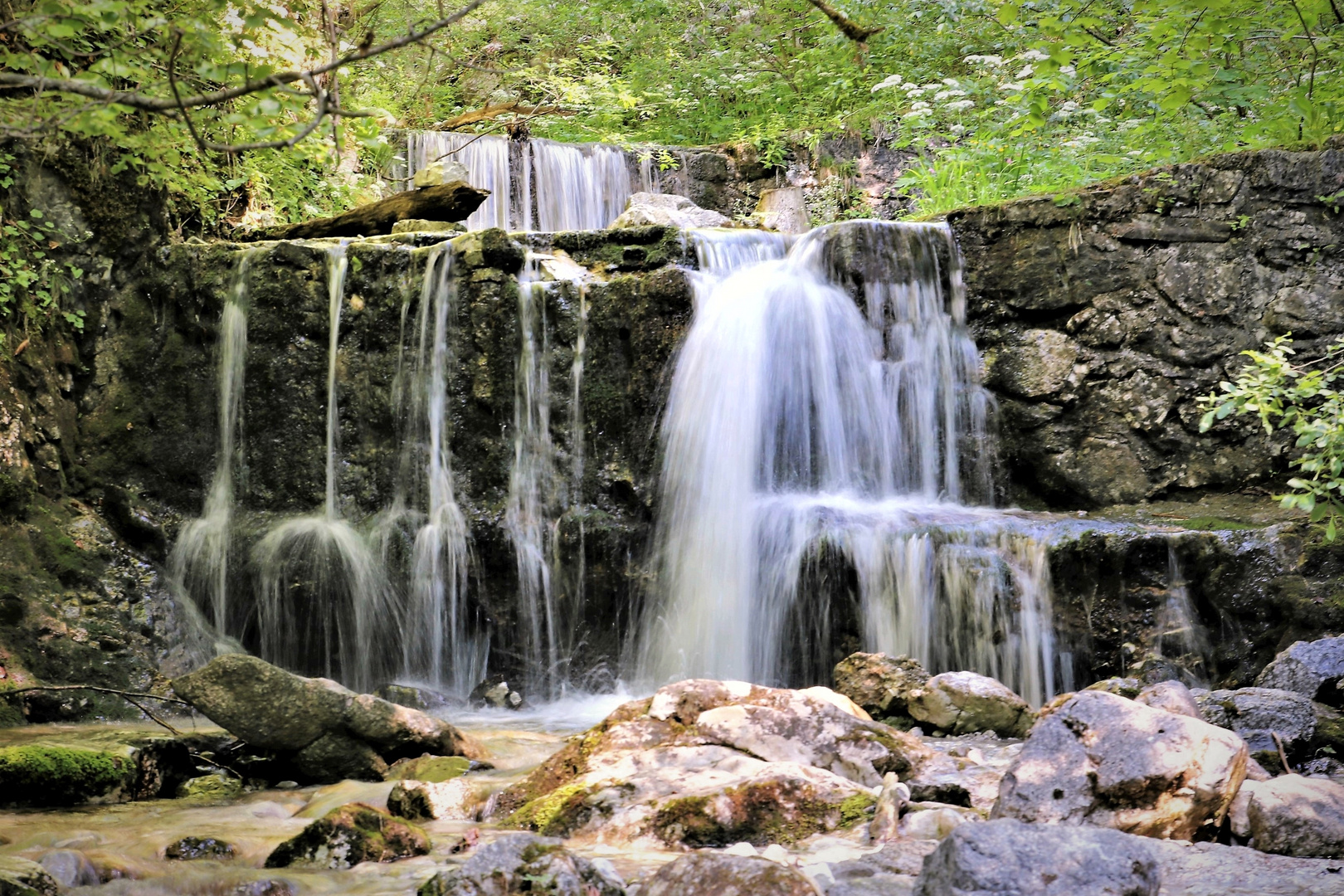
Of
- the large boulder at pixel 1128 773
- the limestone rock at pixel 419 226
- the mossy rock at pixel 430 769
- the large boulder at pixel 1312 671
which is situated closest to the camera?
the large boulder at pixel 1128 773

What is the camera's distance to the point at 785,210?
12727 millimetres

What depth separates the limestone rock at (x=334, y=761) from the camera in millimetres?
4887

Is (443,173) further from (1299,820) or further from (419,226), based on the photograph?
(1299,820)

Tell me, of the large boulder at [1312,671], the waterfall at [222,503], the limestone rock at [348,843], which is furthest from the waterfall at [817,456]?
the limestone rock at [348,843]

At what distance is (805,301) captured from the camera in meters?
8.48

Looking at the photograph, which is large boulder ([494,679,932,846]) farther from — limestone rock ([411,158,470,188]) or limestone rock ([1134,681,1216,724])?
limestone rock ([411,158,470,188])

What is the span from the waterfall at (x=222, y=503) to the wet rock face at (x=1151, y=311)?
6139 mm

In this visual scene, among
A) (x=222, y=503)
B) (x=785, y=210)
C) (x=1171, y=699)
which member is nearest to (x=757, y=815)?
(x=1171, y=699)

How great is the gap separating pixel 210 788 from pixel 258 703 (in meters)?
0.44

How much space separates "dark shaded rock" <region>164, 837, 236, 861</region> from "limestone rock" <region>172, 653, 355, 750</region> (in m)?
1.06

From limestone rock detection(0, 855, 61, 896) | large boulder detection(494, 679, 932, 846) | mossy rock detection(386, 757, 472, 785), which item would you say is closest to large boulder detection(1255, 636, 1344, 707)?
large boulder detection(494, 679, 932, 846)

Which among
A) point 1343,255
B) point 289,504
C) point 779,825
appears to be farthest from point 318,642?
point 1343,255

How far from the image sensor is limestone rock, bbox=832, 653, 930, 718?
5.70 m

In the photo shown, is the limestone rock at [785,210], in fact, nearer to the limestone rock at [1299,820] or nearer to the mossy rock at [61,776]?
the mossy rock at [61,776]
